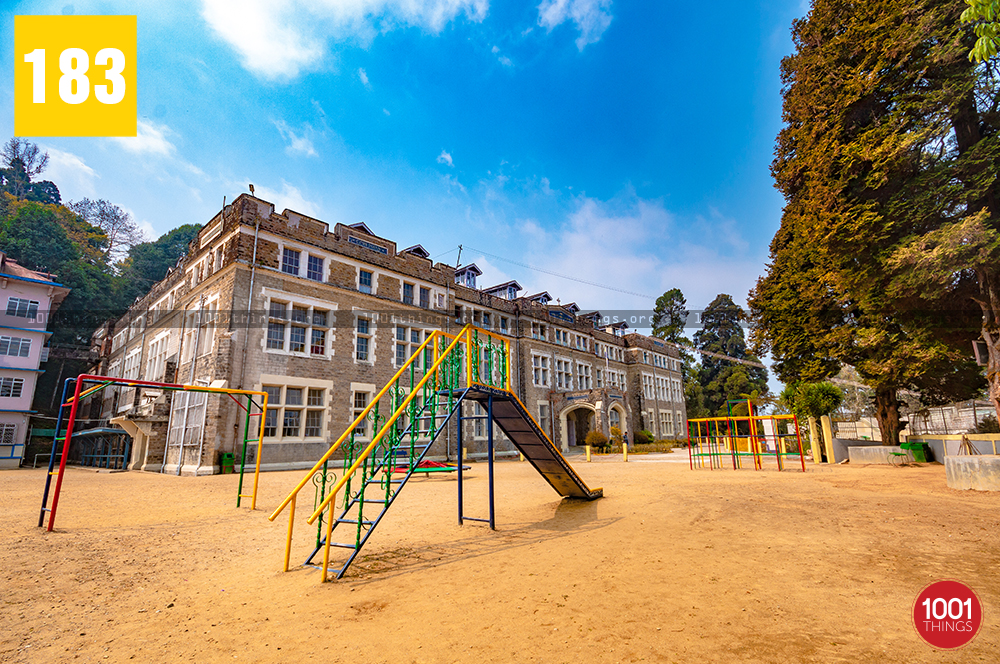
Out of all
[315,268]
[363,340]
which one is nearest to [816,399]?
[363,340]

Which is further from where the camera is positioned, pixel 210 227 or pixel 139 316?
pixel 139 316

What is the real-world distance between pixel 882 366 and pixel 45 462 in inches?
1806

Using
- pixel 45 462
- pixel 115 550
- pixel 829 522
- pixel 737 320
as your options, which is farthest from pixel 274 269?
pixel 737 320

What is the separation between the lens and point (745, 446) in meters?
30.5

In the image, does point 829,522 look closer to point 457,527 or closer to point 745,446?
point 457,527

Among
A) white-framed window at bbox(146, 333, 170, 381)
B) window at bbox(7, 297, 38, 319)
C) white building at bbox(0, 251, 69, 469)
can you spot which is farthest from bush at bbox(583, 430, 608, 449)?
window at bbox(7, 297, 38, 319)

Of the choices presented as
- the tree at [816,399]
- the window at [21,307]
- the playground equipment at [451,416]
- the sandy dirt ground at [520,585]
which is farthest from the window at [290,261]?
the tree at [816,399]

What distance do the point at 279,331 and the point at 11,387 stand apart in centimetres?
2159

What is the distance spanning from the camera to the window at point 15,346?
90.5 ft

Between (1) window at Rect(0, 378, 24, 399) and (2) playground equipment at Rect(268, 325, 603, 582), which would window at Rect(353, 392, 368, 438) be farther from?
(1) window at Rect(0, 378, 24, 399)

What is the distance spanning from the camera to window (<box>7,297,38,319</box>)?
27.9 m

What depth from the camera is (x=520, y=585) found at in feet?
16.1

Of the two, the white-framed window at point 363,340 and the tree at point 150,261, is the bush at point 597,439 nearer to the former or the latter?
the white-framed window at point 363,340

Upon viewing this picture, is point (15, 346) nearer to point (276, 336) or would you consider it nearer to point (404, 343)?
point (276, 336)
